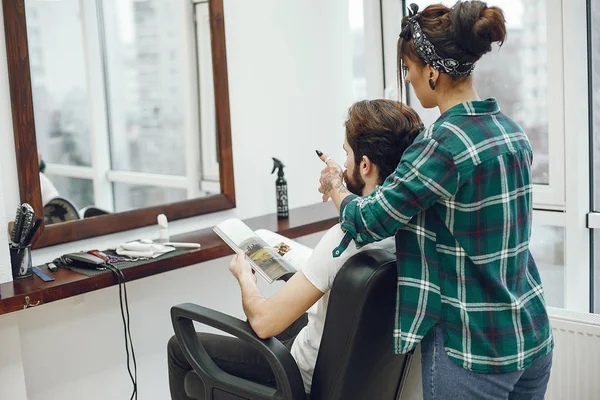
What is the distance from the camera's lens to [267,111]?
10.1 feet

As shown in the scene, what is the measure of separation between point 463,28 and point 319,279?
0.66 meters

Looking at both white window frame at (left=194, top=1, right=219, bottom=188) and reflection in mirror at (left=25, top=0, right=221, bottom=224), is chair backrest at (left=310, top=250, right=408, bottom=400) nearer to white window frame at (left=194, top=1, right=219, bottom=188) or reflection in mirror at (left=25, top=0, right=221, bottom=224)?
reflection in mirror at (left=25, top=0, right=221, bottom=224)

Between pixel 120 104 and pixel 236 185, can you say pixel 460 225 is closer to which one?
pixel 120 104

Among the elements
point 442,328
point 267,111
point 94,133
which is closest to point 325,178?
point 442,328

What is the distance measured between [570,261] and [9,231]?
2.04 meters

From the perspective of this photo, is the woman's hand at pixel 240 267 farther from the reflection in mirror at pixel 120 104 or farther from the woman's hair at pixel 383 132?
the reflection in mirror at pixel 120 104

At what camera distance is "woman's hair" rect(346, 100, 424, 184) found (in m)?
1.74

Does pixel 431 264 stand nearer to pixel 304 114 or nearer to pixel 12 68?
pixel 12 68

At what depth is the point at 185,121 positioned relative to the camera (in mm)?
2770

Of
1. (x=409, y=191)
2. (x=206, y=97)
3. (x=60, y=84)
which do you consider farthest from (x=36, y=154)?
(x=409, y=191)

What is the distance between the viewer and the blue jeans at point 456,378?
155 cm

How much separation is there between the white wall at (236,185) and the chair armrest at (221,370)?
644 millimetres

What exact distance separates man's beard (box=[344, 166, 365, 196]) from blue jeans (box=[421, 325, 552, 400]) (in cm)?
40

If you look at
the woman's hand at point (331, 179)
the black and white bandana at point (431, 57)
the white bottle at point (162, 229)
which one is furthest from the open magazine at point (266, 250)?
the black and white bandana at point (431, 57)
